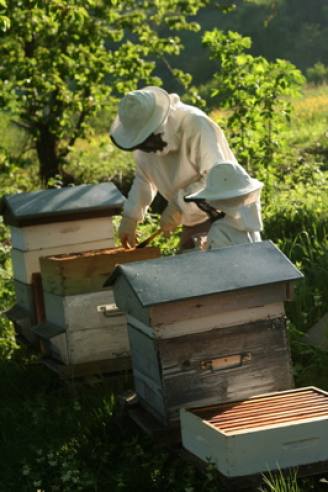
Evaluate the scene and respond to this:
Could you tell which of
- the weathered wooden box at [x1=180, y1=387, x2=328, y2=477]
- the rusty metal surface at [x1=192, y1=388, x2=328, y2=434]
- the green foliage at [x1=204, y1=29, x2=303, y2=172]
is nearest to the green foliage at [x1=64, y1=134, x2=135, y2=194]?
the green foliage at [x1=204, y1=29, x2=303, y2=172]

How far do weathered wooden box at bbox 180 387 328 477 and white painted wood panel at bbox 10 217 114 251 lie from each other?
2.36 m

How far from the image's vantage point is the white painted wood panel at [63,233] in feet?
19.1

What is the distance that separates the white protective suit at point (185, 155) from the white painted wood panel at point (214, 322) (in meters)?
1.37

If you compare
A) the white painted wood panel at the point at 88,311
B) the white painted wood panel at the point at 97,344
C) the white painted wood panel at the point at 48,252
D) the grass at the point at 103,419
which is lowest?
the grass at the point at 103,419

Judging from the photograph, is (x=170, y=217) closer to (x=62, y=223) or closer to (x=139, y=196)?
(x=139, y=196)

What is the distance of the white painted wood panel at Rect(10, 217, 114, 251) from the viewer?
5820 mm

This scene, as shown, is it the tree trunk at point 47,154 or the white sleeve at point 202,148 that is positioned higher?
the white sleeve at point 202,148

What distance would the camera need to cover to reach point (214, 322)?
383cm

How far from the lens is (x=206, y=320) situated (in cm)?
382

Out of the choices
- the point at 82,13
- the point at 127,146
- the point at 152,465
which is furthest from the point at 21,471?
the point at 82,13

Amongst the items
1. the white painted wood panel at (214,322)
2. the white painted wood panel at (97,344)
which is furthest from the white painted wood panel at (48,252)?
the white painted wood panel at (214,322)

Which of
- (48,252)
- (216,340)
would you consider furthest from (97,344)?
(216,340)

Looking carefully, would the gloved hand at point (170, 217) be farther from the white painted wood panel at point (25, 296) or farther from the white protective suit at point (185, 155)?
the white painted wood panel at point (25, 296)

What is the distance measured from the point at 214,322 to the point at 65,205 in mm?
2166
